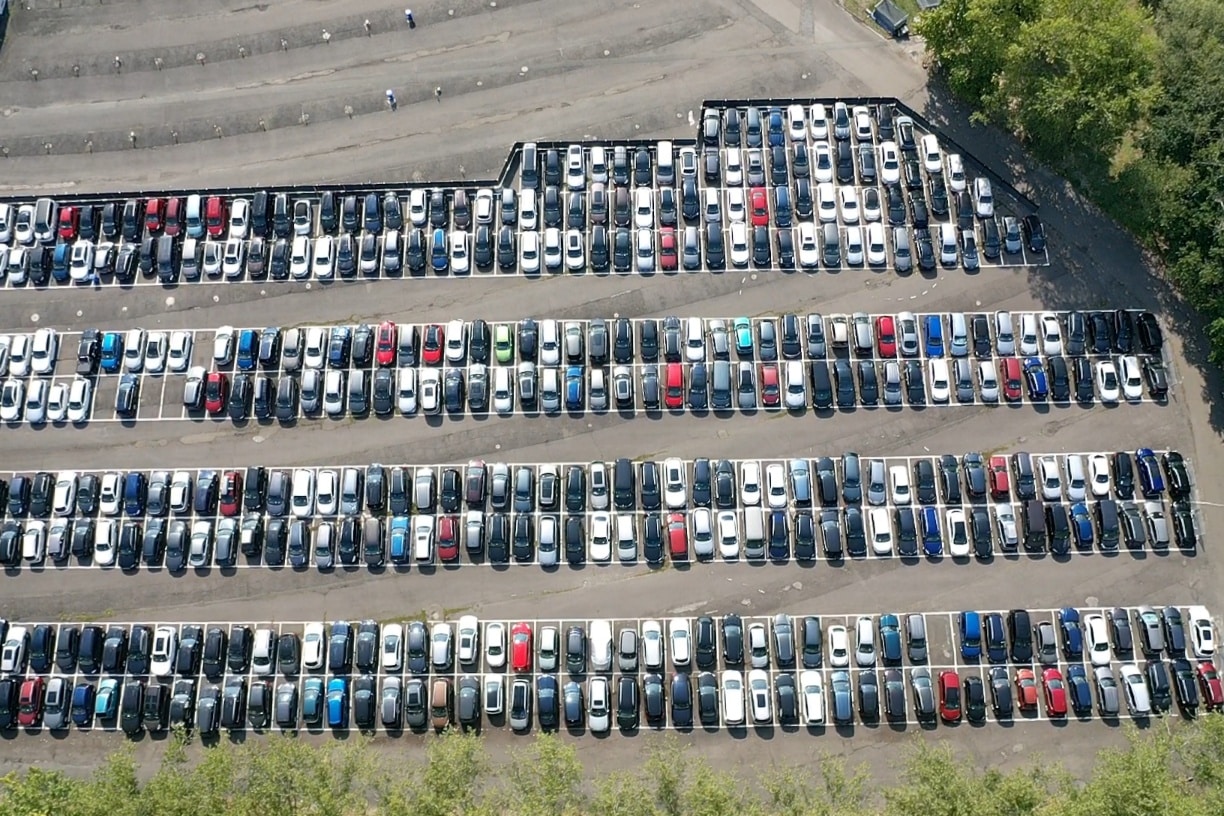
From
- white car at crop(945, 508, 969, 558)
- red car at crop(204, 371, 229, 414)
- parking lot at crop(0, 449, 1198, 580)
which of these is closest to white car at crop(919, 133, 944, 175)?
parking lot at crop(0, 449, 1198, 580)

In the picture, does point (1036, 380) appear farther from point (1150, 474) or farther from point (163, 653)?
point (163, 653)

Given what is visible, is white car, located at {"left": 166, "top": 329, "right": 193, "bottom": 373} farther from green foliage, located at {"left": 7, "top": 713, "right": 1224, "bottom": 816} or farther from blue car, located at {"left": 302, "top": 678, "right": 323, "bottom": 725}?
green foliage, located at {"left": 7, "top": 713, "right": 1224, "bottom": 816}

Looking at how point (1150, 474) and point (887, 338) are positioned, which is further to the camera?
point (887, 338)

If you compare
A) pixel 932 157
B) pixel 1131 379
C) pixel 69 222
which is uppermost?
pixel 932 157

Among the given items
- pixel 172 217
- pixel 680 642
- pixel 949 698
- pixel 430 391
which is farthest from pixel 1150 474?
pixel 172 217

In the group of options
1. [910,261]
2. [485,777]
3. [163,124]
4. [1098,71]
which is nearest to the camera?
[485,777]

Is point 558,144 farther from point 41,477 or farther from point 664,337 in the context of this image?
point 41,477

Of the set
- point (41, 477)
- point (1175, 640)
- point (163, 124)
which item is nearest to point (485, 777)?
point (41, 477)
